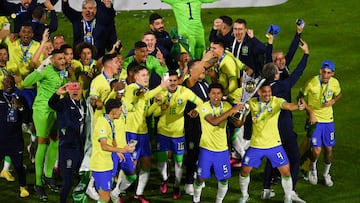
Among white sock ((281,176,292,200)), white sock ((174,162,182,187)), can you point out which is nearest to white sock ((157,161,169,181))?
white sock ((174,162,182,187))

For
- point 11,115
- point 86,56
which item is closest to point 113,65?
point 86,56

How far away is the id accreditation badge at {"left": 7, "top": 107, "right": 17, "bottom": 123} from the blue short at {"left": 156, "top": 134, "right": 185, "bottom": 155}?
7.58 feet

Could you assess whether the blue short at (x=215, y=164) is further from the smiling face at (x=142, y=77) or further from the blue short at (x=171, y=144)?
the smiling face at (x=142, y=77)

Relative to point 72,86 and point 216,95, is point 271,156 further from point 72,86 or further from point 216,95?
point 72,86

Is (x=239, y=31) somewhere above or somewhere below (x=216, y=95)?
above

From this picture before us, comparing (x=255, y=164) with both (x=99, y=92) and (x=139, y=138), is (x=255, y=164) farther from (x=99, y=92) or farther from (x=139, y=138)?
(x=99, y=92)

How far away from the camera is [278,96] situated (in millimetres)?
11586

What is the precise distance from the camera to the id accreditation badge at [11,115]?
11.7 m

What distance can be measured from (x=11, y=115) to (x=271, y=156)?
4.15 m

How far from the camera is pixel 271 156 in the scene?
10992mm

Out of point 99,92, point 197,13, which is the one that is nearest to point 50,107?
point 99,92

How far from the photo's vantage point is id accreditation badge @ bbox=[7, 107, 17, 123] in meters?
11.7

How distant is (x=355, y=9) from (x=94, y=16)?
13360 millimetres

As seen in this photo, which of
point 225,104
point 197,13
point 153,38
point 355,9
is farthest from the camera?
point 355,9
